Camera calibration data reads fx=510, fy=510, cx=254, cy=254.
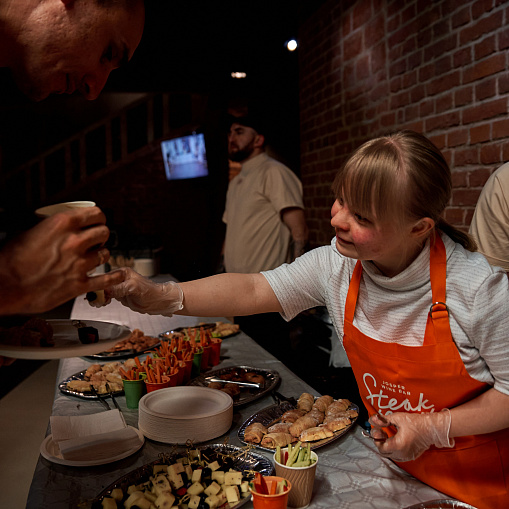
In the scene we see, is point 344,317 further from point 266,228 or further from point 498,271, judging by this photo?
point 266,228

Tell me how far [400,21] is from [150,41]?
11.2ft

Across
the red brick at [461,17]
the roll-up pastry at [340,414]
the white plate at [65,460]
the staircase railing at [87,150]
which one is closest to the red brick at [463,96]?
the red brick at [461,17]

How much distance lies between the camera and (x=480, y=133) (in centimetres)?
258

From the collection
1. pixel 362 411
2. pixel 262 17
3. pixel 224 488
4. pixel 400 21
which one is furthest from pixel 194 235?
pixel 224 488

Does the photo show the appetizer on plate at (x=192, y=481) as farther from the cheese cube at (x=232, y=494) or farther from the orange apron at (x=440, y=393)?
the orange apron at (x=440, y=393)

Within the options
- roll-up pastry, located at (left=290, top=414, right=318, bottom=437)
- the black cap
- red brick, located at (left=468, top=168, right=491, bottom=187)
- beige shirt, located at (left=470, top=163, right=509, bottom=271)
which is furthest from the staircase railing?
roll-up pastry, located at (left=290, top=414, right=318, bottom=437)

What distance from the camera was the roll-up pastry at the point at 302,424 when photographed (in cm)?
148

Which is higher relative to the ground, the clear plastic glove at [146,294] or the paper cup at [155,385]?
the clear plastic glove at [146,294]

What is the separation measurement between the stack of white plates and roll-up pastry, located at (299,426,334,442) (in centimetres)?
24

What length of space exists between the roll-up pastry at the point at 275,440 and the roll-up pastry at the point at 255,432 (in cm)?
2

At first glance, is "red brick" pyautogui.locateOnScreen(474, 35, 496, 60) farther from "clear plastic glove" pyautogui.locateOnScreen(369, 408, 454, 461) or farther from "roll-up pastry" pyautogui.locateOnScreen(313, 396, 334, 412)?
"clear plastic glove" pyautogui.locateOnScreen(369, 408, 454, 461)

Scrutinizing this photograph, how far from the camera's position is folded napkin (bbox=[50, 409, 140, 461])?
139cm

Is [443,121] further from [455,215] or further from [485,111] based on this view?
[455,215]

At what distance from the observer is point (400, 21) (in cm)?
326
